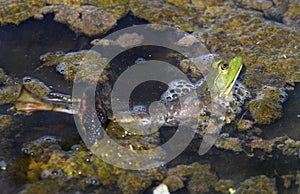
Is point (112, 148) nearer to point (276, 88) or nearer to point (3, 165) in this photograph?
point (3, 165)

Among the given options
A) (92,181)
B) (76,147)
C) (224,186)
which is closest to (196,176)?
(224,186)

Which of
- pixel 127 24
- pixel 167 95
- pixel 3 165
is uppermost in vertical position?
pixel 127 24

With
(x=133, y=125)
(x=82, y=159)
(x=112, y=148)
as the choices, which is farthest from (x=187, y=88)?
(x=82, y=159)

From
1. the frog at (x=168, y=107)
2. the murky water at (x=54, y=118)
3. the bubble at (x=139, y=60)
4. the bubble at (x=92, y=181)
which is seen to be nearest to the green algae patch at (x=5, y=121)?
the murky water at (x=54, y=118)

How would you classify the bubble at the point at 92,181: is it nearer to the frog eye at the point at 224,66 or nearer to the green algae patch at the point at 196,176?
the green algae patch at the point at 196,176

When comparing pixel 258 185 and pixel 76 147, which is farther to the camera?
pixel 76 147

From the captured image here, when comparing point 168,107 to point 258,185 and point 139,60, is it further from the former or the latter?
point 258,185
